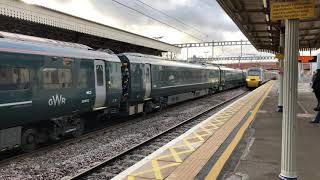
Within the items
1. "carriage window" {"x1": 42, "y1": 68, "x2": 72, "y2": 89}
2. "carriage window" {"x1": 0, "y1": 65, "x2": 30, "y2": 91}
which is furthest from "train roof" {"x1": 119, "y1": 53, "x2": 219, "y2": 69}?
"carriage window" {"x1": 0, "y1": 65, "x2": 30, "y2": 91}

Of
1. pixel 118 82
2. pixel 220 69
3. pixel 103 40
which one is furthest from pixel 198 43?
pixel 118 82

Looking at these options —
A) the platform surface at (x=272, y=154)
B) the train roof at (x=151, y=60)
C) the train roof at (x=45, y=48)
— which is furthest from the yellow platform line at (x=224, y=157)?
the train roof at (x=151, y=60)

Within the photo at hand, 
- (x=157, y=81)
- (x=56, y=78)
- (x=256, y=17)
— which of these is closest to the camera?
(x=56, y=78)

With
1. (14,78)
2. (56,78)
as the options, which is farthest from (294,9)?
(56,78)

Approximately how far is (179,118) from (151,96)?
6.59 feet

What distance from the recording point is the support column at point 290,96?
5.49 metres

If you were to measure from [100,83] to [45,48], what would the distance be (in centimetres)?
339

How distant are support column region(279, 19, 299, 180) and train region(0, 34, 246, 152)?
20.5ft

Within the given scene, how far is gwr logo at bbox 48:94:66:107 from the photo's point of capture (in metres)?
10.8

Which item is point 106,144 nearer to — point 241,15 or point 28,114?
point 28,114

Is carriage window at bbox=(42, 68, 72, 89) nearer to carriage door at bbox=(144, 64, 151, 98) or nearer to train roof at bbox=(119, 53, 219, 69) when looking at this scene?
train roof at bbox=(119, 53, 219, 69)

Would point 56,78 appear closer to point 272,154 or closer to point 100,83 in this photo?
point 100,83

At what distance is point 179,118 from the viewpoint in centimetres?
1766

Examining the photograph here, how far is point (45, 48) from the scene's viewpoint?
34.9 feet
